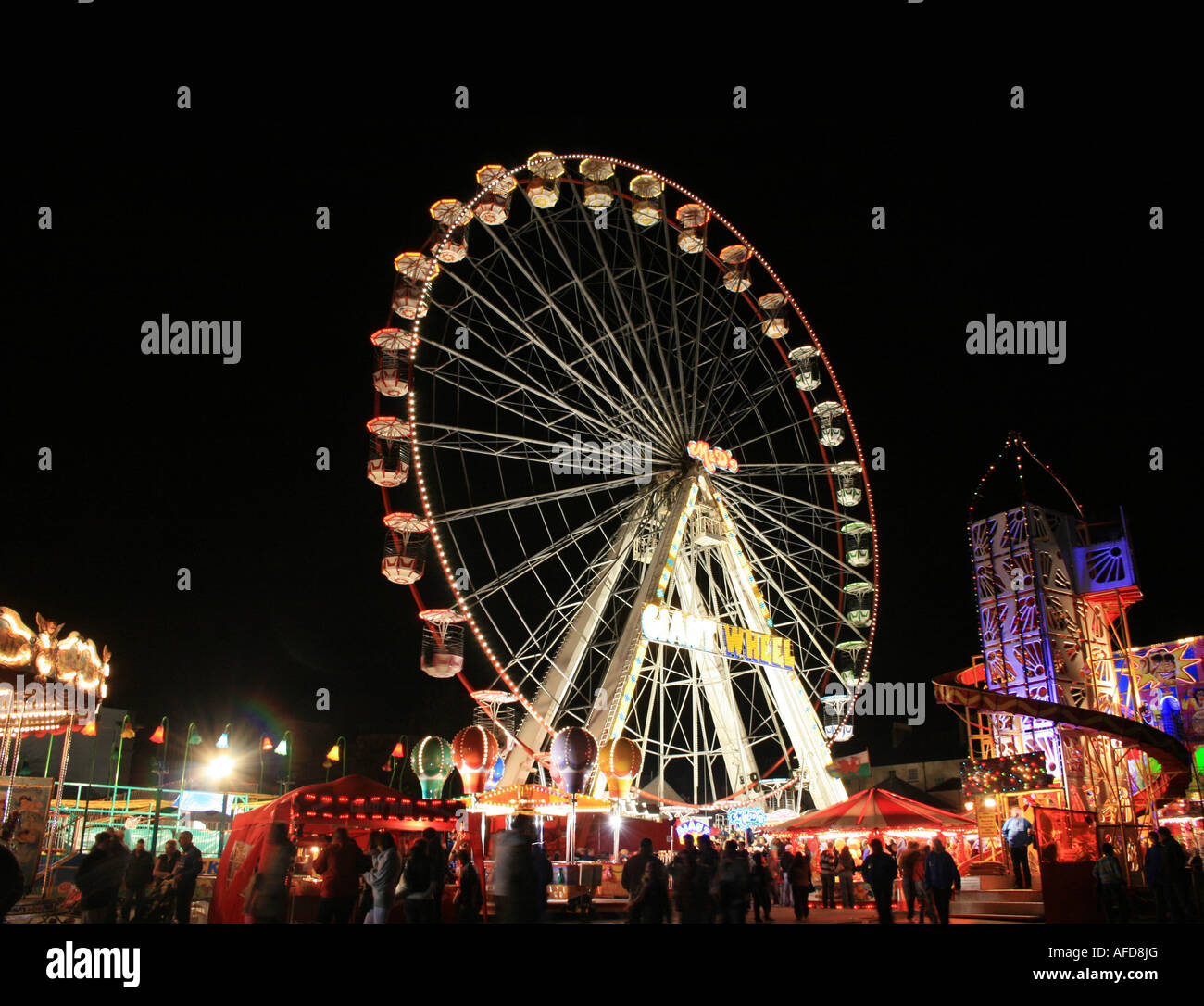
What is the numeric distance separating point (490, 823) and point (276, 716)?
33806mm

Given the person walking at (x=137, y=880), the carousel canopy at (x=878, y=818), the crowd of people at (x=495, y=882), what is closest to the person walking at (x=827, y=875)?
the carousel canopy at (x=878, y=818)

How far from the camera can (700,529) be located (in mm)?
24781

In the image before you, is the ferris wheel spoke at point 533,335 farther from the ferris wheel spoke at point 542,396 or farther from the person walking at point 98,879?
the person walking at point 98,879

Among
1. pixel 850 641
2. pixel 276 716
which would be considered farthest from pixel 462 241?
pixel 276 716

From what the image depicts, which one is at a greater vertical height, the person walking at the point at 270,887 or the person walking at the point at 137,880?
the person walking at the point at 270,887

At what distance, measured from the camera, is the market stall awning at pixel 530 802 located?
66.5 feet

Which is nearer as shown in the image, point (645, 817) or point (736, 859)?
point (736, 859)

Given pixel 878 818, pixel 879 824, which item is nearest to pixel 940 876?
pixel 879 824

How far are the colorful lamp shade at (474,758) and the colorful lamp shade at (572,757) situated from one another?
2.37 metres

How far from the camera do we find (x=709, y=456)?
23.9m

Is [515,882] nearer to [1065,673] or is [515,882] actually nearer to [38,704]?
[38,704]
